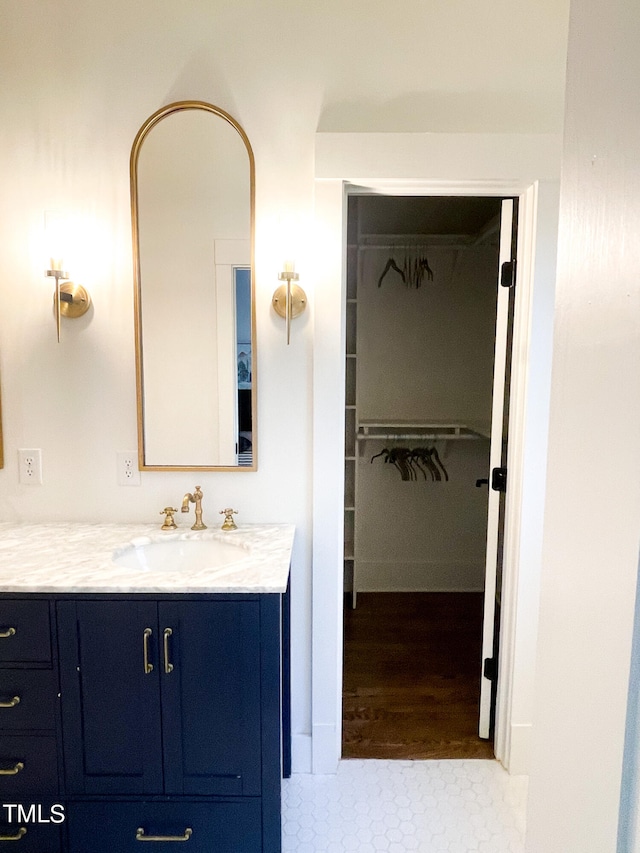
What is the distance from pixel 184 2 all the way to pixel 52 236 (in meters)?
0.91

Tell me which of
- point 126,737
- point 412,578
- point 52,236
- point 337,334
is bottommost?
point 412,578

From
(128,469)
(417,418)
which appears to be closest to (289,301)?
(128,469)

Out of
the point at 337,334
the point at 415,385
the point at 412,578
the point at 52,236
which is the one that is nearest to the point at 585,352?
the point at 337,334

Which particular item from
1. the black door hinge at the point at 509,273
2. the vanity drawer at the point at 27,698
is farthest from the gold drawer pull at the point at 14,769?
the black door hinge at the point at 509,273

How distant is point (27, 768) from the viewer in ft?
4.70

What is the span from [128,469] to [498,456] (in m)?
1.40

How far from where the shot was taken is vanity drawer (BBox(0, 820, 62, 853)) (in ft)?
4.77

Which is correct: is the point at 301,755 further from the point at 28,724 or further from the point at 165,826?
the point at 28,724

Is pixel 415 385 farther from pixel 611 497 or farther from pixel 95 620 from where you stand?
pixel 611 497

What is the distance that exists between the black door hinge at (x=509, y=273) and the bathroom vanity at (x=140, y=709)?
4.27 feet

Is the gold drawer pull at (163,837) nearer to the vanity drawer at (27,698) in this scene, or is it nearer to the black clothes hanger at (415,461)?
the vanity drawer at (27,698)

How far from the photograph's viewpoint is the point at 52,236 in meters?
1.77

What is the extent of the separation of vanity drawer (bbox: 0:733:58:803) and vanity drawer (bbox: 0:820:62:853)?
6 centimetres

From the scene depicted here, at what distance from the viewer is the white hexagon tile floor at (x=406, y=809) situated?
1.61 metres
